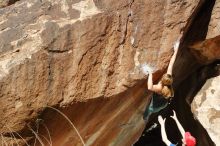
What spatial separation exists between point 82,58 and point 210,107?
6.69ft

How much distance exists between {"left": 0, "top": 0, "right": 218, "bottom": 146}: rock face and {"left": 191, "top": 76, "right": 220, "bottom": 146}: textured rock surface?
93 cm

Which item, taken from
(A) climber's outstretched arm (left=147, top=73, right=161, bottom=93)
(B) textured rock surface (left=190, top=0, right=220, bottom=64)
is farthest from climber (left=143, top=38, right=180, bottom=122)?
(B) textured rock surface (left=190, top=0, right=220, bottom=64)

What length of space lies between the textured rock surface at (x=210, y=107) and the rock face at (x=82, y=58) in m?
0.93

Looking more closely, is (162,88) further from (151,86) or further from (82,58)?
(82,58)

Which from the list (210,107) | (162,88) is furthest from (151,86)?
(210,107)

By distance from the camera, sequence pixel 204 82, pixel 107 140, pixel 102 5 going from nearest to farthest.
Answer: pixel 102 5 < pixel 107 140 < pixel 204 82

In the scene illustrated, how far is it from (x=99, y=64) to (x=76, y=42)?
1.25 ft

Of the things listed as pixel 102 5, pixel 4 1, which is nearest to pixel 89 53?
pixel 102 5

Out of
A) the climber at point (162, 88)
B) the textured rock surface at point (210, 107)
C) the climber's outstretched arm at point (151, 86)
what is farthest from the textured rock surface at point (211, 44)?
the climber's outstretched arm at point (151, 86)

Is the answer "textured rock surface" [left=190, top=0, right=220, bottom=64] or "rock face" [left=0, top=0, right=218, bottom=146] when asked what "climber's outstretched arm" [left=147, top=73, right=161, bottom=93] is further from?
"textured rock surface" [left=190, top=0, right=220, bottom=64]

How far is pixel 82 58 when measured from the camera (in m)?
5.83

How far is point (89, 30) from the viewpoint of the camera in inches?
231

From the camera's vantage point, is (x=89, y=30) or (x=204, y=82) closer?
(x=89, y=30)

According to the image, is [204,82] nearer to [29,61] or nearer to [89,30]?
[89,30]
